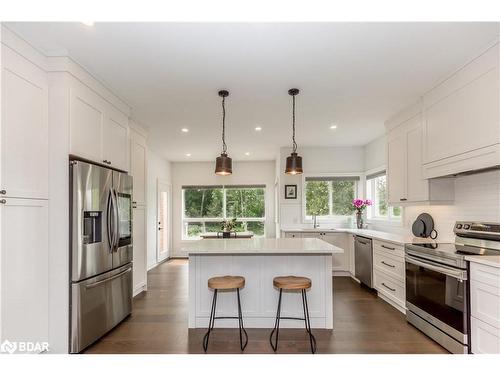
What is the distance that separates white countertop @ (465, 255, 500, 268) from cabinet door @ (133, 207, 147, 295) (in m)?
3.94

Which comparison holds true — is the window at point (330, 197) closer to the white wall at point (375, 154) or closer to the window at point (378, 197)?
the window at point (378, 197)

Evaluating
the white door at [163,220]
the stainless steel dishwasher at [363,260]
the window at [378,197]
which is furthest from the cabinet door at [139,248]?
the window at [378,197]

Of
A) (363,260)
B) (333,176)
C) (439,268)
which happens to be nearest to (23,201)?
(439,268)

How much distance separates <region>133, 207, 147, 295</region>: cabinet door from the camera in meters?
4.29

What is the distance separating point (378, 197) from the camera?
18.7ft

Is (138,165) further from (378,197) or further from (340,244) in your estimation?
(378,197)

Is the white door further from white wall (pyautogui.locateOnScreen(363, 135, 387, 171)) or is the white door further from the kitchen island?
white wall (pyautogui.locateOnScreen(363, 135, 387, 171))

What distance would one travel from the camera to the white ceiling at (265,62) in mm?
2125

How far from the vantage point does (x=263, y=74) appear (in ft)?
9.26

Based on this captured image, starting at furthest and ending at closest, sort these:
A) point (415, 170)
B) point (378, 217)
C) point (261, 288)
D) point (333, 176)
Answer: point (333, 176), point (378, 217), point (415, 170), point (261, 288)

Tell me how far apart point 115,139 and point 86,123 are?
569mm

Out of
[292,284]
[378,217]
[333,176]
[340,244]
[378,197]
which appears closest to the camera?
[292,284]
